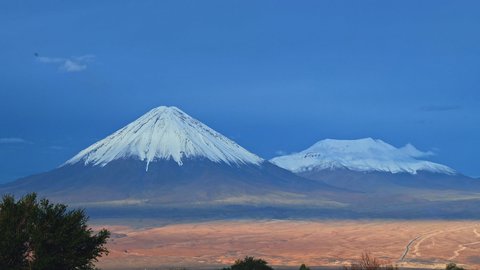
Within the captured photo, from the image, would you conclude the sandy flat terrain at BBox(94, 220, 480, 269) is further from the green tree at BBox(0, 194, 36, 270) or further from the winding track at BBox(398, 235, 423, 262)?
the green tree at BBox(0, 194, 36, 270)

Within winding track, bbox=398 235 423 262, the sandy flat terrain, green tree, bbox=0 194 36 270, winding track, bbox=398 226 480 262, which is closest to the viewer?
green tree, bbox=0 194 36 270

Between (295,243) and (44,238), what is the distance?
105 meters

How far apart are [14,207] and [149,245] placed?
101 m

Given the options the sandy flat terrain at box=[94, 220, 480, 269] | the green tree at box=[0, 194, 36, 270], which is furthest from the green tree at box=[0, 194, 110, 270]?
the sandy flat terrain at box=[94, 220, 480, 269]

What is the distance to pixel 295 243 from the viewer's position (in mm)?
145500

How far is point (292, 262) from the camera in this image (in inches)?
4631

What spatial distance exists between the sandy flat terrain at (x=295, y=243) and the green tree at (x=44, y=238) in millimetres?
64956

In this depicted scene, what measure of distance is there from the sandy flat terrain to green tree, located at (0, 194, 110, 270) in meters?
65.0

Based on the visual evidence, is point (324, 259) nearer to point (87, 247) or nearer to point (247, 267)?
point (247, 267)

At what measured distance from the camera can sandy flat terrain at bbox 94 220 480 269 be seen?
4638 inches

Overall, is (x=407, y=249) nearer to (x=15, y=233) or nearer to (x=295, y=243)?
(x=295, y=243)

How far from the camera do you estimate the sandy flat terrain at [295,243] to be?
4638 inches

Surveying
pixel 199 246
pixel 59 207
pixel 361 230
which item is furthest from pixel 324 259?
pixel 59 207

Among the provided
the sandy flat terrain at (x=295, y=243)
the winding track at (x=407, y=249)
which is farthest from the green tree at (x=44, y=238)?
the winding track at (x=407, y=249)
